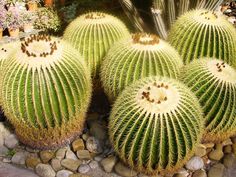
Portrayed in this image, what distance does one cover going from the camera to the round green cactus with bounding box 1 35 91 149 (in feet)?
9.69

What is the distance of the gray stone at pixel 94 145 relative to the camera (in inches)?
130

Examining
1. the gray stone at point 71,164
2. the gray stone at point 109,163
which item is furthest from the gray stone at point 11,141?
the gray stone at point 109,163

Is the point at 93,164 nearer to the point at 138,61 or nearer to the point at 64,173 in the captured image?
the point at 64,173

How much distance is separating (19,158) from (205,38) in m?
1.83

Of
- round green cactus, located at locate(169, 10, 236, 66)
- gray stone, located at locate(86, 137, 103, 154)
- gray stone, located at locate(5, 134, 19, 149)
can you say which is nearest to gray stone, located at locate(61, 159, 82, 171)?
gray stone, located at locate(86, 137, 103, 154)

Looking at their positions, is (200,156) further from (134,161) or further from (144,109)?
(144,109)

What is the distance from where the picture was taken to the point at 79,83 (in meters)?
3.13

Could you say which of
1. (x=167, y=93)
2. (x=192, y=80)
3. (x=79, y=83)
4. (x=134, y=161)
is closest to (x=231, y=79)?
(x=192, y=80)

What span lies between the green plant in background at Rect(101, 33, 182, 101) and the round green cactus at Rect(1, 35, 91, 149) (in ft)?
0.75

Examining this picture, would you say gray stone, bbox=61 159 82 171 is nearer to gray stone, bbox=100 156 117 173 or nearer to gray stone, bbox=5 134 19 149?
gray stone, bbox=100 156 117 173

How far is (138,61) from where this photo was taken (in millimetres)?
3191

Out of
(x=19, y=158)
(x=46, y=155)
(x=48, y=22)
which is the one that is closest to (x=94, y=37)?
(x=46, y=155)

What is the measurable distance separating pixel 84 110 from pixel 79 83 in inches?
10.4

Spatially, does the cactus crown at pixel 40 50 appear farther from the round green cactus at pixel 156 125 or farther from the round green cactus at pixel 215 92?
the round green cactus at pixel 215 92
